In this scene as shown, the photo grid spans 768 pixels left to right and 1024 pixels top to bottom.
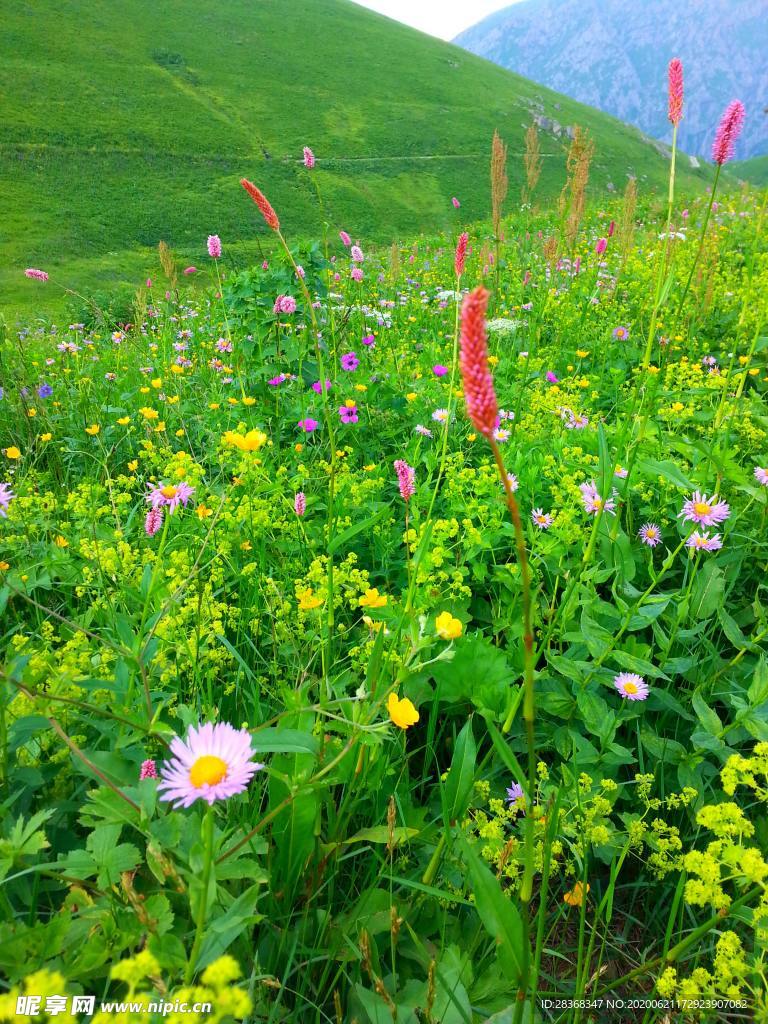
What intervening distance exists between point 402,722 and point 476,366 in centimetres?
77

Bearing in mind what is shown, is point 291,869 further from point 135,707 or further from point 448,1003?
point 135,707

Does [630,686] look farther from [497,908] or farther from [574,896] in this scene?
[497,908]

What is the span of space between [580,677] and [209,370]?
3656mm

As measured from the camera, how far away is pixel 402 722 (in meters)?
1.11

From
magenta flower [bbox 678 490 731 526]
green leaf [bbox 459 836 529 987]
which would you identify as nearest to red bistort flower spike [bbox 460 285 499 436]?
green leaf [bbox 459 836 529 987]

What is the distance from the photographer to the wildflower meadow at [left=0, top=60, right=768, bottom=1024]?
37.3 inches

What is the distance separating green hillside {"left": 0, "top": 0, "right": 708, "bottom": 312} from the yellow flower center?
22665 millimetres

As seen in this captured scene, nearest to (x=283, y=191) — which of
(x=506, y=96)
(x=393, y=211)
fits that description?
(x=393, y=211)

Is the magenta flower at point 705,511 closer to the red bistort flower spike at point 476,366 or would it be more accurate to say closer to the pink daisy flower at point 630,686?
the pink daisy flower at point 630,686

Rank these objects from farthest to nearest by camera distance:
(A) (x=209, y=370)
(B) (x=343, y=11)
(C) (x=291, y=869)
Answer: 1. (B) (x=343, y=11)
2. (A) (x=209, y=370)
3. (C) (x=291, y=869)

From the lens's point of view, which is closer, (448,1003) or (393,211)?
(448,1003)

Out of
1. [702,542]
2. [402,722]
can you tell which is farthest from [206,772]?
[702,542]

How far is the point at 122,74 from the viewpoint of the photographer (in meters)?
41.8

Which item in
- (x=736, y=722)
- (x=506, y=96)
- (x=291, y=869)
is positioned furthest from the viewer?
(x=506, y=96)
